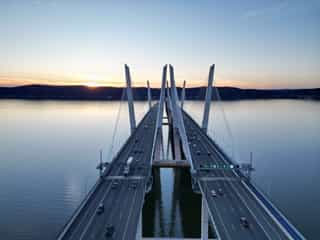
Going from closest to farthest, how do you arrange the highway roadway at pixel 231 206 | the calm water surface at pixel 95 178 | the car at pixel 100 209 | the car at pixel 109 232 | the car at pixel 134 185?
the car at pixel 109 232 < the highway roadway at pixel 231 206 < the car at pixel 100 209 < the car at pixel 134 185 < the calm water surface at pixel 95 178

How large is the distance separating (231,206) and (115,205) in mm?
10679

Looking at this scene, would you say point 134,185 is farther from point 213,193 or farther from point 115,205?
point 213,193

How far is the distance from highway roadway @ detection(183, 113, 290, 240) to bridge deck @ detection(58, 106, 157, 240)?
6.73 meters

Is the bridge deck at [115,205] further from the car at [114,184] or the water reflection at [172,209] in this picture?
the water reflection at [172,209]

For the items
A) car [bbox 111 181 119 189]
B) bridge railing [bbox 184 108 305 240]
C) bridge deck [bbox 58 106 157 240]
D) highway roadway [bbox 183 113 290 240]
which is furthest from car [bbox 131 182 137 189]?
bridge railing [bbox 184 108 305 240]

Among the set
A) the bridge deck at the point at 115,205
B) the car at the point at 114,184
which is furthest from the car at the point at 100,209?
the car at the point at 114,184

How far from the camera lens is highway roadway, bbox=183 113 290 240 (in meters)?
21.6

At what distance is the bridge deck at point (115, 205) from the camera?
21.3 meters

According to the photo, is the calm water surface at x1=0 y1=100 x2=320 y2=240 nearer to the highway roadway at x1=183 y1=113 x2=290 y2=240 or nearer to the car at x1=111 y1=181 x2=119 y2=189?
the highway roadway at x1=183 y1=113 x2=290 y2=240

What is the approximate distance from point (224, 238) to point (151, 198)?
25029mm

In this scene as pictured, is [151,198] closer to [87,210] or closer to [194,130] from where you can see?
[87,210]

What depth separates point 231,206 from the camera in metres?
26.2

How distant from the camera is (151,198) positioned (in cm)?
4472

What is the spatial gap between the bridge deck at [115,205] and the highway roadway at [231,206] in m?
6.73
